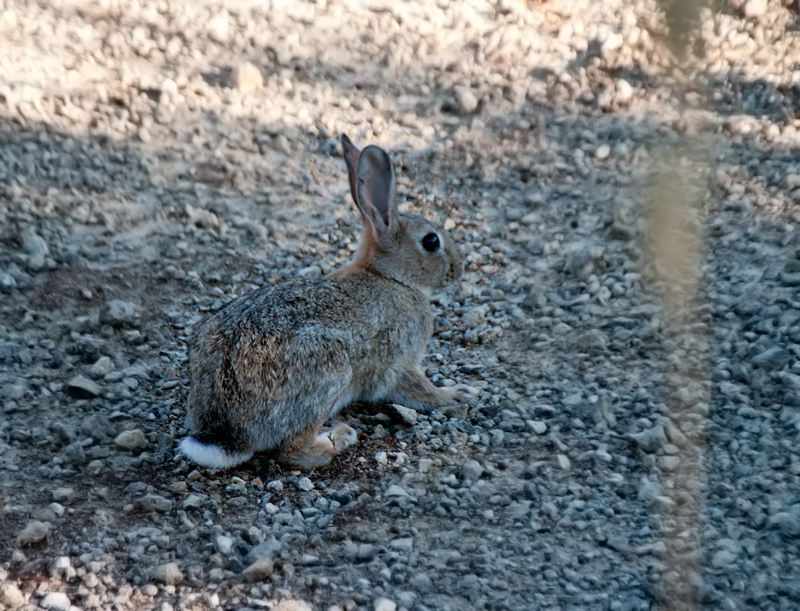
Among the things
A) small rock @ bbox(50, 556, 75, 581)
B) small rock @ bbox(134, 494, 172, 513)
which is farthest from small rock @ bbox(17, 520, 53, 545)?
small rock @ bbox(134, 494, 172, 513)

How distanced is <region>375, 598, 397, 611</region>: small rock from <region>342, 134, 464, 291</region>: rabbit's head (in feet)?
7.98

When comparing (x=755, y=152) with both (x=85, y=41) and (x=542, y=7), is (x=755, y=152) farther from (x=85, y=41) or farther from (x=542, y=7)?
(x=85, y=41)

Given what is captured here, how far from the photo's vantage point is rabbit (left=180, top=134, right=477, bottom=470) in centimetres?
469

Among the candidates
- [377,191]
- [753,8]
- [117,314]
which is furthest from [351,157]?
[753,8]

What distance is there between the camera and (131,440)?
4910 mm

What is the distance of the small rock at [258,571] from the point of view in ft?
13.1

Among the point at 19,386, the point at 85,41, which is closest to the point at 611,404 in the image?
the point at 19,386

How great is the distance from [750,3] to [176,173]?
5.35 meters

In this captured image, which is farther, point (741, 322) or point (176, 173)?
point (176, 173)

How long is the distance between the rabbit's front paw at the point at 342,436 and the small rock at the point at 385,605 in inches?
48.8

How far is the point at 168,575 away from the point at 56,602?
0.45 meters

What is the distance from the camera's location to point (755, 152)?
7215mm

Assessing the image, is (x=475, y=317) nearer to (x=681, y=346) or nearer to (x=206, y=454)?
(x=681, y=346)

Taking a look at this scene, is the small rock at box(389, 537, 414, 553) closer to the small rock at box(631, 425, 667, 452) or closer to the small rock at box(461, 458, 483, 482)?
the small rock at box(461, 458, 483, 482)
